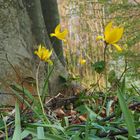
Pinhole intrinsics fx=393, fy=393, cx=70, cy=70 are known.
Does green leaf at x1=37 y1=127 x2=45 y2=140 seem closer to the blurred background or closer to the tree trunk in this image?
the tree trunk

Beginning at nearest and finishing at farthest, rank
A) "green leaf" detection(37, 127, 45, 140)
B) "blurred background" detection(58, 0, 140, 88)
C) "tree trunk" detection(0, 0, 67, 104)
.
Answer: "green leaf" detection(37, 127, 45, 140), "tree trunk" detection(0, 0, 67, 104), "blurred background" detection(58, 0, 140, 88)

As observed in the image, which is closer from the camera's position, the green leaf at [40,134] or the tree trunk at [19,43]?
the green leaf at [40,134]

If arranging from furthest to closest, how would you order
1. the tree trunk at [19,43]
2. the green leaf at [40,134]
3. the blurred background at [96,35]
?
the blurred background at [96,35] < the tree trunk at [19,43] < the green leaf at [40,134]

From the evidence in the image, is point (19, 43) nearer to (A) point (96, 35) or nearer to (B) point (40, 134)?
(B) point (40, 134)

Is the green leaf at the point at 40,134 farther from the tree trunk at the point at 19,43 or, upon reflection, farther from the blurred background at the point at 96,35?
the blurred background at the point at 96,35

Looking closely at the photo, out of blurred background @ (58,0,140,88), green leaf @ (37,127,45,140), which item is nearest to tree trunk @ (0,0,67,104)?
blurred background @ (58,0,140,88)

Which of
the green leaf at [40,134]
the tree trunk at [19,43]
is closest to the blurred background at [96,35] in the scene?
the tree trunk at [19,43]

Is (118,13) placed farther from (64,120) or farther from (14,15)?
(64,120)

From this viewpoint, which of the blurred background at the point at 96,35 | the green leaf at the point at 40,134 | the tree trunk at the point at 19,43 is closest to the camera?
the green leaf at the point at 40,134

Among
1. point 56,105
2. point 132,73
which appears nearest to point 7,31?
point 56,105
